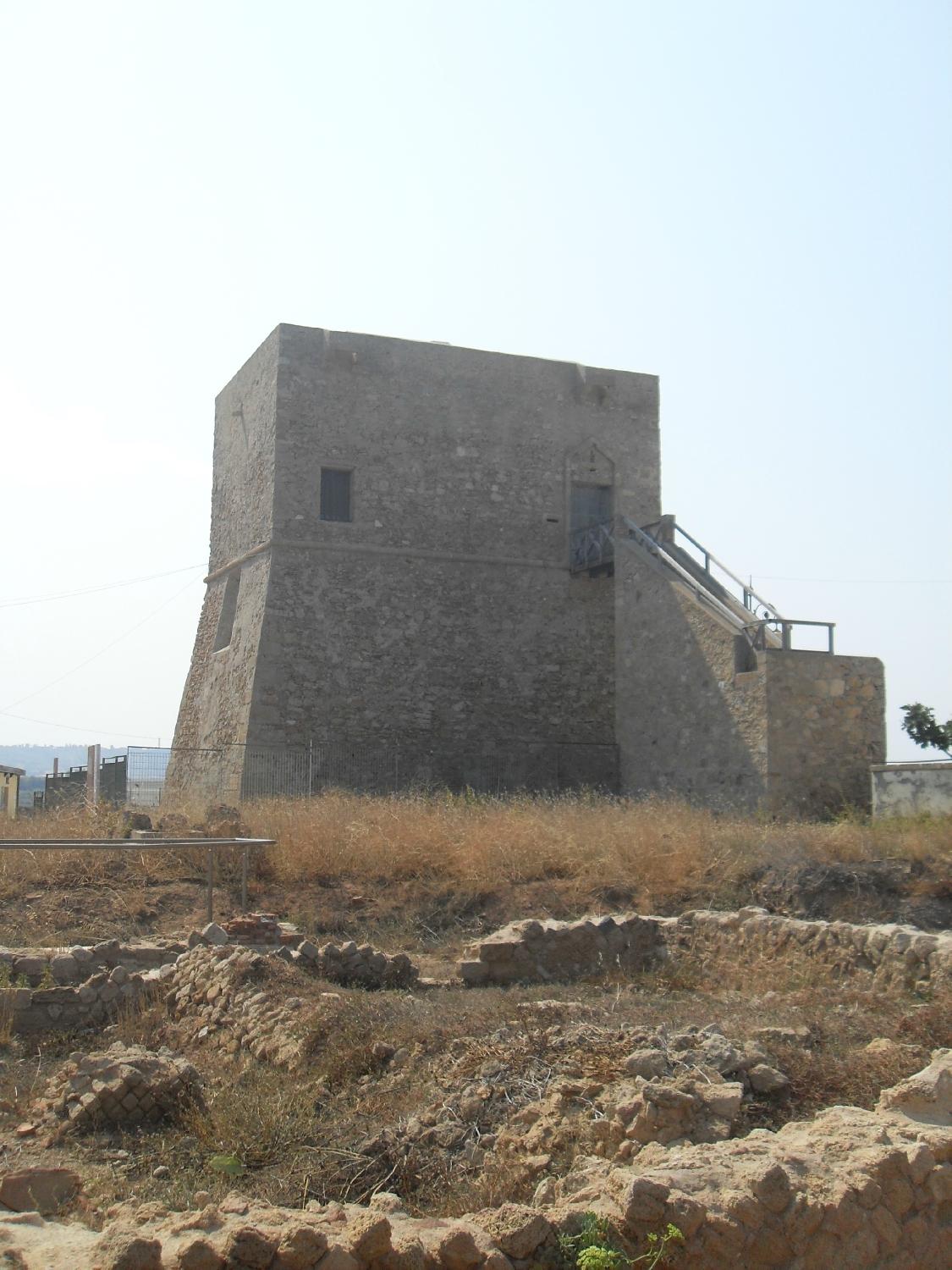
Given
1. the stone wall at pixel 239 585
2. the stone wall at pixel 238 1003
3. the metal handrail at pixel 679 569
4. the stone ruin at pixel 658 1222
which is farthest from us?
the stone wall at pixel 239 585

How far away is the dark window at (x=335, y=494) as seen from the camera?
2239 centimetres

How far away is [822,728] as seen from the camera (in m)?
17.9

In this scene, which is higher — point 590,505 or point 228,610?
point 590,505

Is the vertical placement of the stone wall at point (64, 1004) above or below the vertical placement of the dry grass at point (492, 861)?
below

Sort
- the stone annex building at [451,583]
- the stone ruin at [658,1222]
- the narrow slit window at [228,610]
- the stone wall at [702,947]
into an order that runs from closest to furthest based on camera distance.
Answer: the stone ruin at [658,1222] → the stone wall at [702,947] → the stone annex building at [451,583] → the narrow slit window at [228,610]

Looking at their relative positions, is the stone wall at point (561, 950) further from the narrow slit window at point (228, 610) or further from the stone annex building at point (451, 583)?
the narrow slit window at point (228, 610)

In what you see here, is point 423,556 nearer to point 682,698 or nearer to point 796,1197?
point 682,698

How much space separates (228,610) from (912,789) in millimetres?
13410

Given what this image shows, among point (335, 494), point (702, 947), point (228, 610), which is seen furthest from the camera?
point (228, 610)

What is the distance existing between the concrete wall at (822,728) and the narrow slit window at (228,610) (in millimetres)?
10956

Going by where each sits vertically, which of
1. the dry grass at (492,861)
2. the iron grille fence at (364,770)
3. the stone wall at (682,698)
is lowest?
the dry grass at (492,861)

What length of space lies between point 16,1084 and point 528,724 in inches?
656

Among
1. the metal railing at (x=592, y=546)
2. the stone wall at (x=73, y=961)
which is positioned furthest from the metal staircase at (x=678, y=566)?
the stone wall at (x=73, y=961)

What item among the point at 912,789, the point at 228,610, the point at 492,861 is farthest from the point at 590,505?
the point at 492,861
